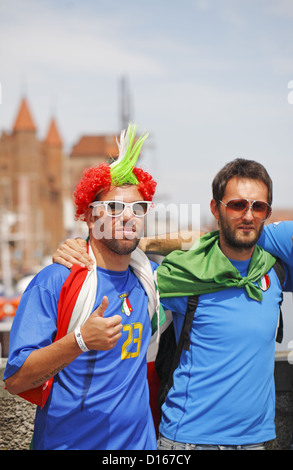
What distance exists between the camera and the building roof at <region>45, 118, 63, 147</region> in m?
89.2

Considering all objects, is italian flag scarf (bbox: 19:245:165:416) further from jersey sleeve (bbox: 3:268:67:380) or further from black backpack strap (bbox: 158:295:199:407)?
black backpack strap (bbox: 158:295:199:407)

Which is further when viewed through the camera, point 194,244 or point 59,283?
point 194,244

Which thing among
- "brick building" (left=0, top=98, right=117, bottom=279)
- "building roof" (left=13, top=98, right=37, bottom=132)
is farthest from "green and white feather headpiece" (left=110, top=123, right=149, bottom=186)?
"building roof" (left=13, top=98, right=37, bottom=132)

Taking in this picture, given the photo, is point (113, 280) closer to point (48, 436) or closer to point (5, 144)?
point (48, 436)

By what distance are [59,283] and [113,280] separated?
293 millimetres

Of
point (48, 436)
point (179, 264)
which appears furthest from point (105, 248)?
point (48, 436)

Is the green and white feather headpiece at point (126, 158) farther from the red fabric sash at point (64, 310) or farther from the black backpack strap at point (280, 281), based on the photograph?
the black backpack strap at point (280, 281)

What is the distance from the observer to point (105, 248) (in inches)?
99.0

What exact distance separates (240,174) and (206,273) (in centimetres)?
56

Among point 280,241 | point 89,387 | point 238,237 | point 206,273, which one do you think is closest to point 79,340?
point 89,387

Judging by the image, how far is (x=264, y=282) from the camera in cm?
280

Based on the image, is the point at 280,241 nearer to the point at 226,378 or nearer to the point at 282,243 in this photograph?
the point at 282,243

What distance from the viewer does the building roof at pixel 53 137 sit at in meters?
89.2

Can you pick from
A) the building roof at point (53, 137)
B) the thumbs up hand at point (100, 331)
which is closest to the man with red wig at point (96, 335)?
the thumbs up hand at point (100, 331)
